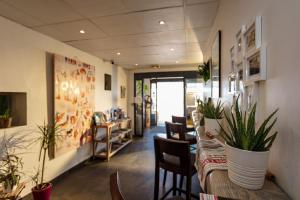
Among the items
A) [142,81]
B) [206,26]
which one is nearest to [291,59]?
[206,26]

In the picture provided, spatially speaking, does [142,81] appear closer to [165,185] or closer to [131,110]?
[131,110]

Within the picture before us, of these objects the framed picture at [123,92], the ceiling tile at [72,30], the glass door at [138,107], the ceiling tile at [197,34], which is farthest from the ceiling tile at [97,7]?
the glass door at [138,107]

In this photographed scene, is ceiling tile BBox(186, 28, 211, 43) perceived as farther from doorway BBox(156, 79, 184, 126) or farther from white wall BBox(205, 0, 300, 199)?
doorway BBox(156, 79, 184, 126)

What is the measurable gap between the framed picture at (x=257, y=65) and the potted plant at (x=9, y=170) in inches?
97.3

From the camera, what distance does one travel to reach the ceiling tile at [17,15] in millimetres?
1800

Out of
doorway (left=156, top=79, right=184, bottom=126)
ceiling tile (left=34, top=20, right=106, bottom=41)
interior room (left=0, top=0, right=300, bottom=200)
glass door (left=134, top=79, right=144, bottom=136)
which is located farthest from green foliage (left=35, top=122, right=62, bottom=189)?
doorway (left=156, top=79, right=184, bottom=126)

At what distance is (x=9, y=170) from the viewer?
6.28 feet

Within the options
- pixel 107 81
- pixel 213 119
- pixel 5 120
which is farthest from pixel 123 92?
pixel 213 119

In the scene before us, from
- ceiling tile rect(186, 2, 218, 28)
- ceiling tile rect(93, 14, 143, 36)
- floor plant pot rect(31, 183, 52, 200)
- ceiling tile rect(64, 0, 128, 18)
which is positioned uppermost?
ceiling tile rect(186, 2, 218, 28)

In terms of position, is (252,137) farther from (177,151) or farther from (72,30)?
(72,30)

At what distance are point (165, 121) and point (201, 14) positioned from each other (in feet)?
4.85

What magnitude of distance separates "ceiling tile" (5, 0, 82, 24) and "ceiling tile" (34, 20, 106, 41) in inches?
5.5

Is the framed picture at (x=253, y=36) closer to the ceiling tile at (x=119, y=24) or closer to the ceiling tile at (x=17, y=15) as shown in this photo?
the ceiling tile at (x=119, y=24)

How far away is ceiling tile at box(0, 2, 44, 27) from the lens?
1.80m
